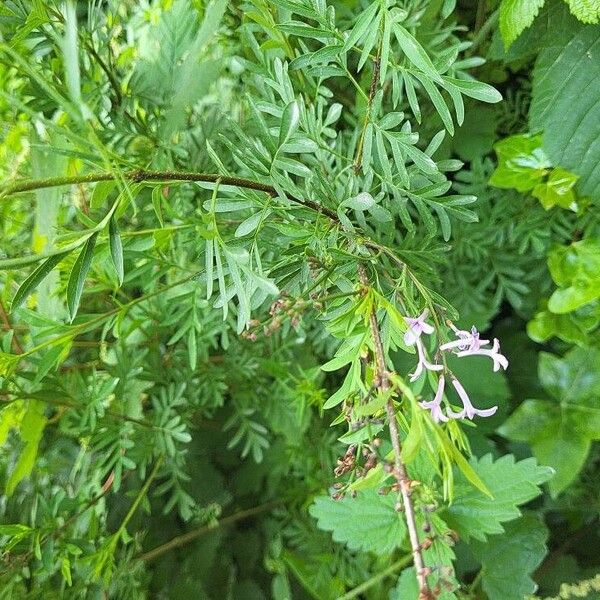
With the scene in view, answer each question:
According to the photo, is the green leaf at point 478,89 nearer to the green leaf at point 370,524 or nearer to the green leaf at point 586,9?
the green leaf at point 586,9

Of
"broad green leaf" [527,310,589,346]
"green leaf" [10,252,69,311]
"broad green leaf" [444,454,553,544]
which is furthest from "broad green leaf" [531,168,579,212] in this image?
"green leaf" [10,252,69,311]

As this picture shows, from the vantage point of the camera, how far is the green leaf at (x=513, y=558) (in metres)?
0.66

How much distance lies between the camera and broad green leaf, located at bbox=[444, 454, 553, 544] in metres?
0.59

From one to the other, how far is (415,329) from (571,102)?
35cm

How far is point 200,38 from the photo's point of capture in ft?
1.45

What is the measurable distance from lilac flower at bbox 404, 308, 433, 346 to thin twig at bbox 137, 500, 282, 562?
0.48m

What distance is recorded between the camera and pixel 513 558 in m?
0.68

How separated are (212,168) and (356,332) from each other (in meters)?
0.29

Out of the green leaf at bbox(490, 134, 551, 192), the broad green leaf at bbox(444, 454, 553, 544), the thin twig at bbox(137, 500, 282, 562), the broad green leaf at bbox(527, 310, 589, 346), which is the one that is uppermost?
the green leaf at bbox(490, 134, 551, 192)

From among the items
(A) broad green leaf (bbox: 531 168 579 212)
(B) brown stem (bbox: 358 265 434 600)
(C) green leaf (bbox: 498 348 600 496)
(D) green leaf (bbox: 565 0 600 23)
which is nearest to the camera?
(B) brown stem (bbox: 358 265 434 600)

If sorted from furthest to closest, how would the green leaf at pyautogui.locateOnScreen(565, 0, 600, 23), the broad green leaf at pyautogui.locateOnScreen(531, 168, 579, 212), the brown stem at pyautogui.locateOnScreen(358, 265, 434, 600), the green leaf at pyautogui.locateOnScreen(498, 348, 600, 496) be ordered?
the green leaf at pyautogui.locateOnScreen(498, 348, 600, 496) < the broad green leaf at pyautogui.locateOnScreen(531, 168, 579, 212) < the green leaf at pyautogui.locateOnScreen(565, 0, 600, 23) < the brown stem at pyautogui.locateOnScreen(358, 265, 434, 600)

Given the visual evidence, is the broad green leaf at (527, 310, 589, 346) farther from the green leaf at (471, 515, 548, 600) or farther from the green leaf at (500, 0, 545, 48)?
the green leaf at (500, 0, 545, 48)

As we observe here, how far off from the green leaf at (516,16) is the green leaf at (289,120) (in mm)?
263

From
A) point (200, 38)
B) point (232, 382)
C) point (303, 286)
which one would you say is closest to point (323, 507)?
point (232, 382)
